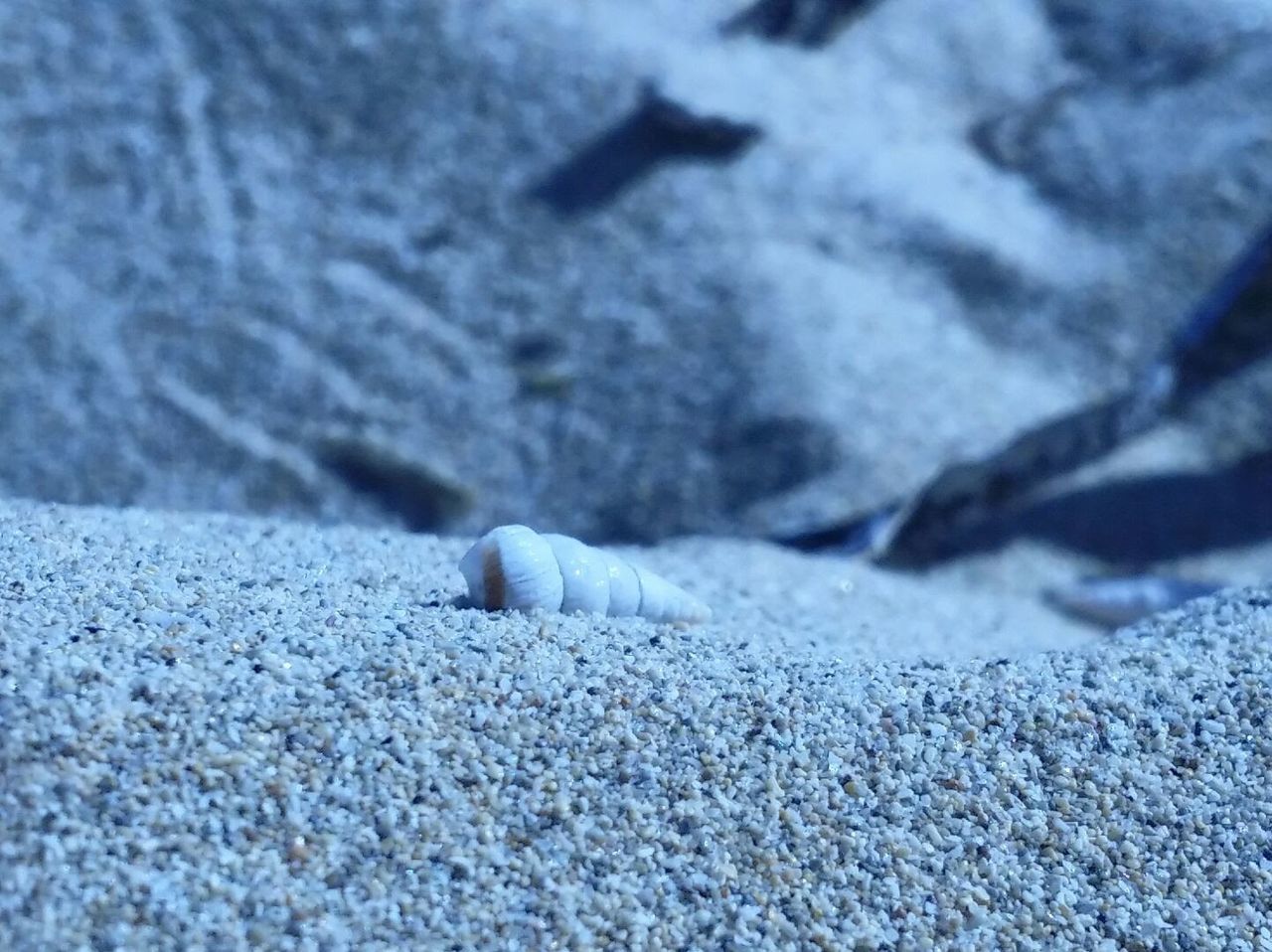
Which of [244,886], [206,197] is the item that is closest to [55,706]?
[244,886]

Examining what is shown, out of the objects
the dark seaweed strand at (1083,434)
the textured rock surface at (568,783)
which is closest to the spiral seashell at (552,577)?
the textured rock surface at (568,783)

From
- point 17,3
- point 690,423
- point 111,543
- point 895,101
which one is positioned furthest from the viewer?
point 895,101

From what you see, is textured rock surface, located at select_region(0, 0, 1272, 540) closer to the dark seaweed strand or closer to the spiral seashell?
the dark seaweed strand

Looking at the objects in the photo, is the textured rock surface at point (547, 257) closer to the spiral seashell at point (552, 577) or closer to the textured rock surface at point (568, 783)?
the spiral seashell at point (552, 577)

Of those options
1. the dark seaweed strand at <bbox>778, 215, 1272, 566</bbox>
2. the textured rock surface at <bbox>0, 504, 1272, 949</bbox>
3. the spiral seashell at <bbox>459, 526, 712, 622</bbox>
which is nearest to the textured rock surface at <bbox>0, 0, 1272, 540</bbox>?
the dark seaweed strand at <bbox>778, 215, 1272, 566</bbox>

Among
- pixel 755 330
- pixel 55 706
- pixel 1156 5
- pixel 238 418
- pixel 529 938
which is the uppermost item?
pixel 55 706

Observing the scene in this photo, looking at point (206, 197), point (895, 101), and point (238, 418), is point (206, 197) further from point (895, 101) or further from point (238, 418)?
point (895, 101)

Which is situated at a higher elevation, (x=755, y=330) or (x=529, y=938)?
(x=529, y=938)
